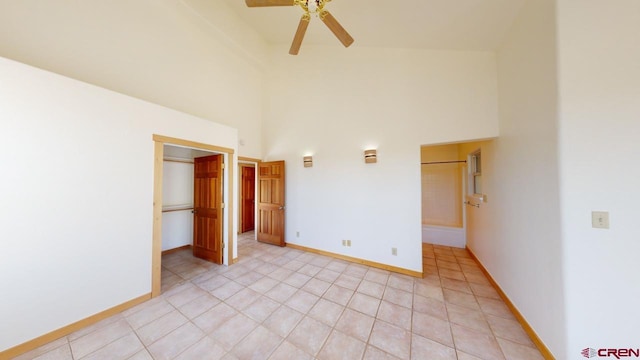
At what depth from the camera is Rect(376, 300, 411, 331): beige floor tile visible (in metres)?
2.03

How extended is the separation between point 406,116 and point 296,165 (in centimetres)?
240

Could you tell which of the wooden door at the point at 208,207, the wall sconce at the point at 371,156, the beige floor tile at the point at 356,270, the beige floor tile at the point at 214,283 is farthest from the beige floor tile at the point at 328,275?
the wall sconce at the point at 371,156

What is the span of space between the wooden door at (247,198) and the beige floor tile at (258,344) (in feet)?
13.8

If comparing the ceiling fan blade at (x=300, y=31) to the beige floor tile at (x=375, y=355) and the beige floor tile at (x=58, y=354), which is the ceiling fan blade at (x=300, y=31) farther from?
the beige floor tile at (x=58, y=354)

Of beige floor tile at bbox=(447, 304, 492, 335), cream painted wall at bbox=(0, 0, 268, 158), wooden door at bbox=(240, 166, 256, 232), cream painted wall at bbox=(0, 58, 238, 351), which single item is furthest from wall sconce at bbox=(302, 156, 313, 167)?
beige floor tile at bbox=(447, 304, 492, 335)

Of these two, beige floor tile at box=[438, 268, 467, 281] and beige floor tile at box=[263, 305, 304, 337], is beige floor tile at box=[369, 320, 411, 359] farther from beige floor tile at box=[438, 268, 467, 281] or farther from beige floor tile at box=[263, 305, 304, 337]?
beige floor tile at box=[438, 268, 467, 281]

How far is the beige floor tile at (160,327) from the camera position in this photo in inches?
72.1

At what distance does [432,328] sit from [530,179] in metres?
1.81

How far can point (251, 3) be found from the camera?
1.92 m

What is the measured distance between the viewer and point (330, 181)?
385cm

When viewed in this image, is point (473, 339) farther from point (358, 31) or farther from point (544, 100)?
point (358, 31)

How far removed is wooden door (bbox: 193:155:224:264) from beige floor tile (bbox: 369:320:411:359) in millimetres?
2845

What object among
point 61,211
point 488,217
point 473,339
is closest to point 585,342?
point 473,339

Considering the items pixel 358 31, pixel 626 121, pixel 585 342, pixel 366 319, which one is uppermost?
pixel 358 31
